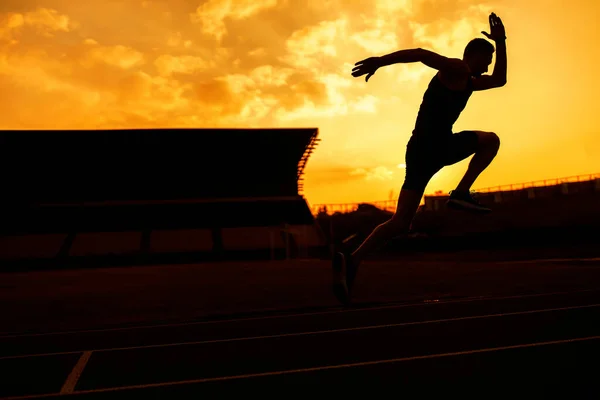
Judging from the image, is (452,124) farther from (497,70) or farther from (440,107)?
(497,70)

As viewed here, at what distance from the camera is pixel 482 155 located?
4789 mm

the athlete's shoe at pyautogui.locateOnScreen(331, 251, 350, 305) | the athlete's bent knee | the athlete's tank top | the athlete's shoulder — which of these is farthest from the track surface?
the athlete's shoulder

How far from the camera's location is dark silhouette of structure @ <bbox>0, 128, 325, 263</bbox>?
37500 millimetres

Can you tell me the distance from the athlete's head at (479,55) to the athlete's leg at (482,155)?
0.53m

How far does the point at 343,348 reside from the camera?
13.4 feet

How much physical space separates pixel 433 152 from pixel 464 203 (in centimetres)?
50

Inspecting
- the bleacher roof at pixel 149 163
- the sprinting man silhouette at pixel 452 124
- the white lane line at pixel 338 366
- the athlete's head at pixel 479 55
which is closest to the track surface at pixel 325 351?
the white lane line at pixel 338 366

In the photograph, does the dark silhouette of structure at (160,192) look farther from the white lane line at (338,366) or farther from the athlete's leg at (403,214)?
the white lane line at (338,366)

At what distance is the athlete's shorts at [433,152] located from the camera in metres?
4.70

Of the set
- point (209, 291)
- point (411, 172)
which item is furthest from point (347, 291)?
point (209, 291)

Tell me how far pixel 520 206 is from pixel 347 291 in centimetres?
5557

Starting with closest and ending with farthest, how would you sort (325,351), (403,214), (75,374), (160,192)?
(75,374)
(325,351)
(403,214)
(160,192)

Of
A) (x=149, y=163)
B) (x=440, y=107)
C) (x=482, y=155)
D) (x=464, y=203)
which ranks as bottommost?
(x=464, y=203)

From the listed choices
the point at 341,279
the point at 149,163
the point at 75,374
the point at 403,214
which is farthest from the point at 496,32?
the point at 149,163
